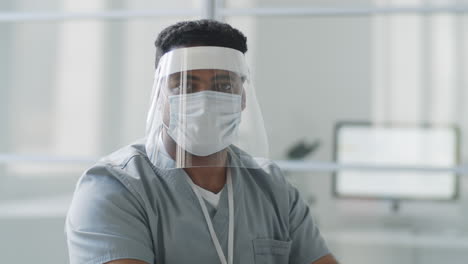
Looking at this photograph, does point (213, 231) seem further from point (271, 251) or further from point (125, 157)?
point (125, 157)

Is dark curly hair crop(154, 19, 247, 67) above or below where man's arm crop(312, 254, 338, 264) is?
above

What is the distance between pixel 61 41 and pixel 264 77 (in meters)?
1.00

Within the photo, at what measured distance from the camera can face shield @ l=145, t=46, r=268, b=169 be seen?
117 cm

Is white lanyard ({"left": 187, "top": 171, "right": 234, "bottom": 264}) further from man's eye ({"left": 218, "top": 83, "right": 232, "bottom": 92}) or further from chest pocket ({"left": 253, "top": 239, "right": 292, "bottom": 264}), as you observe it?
man's eye ({"left": 218, "top": 83, "right": 232, "bottom": 92})

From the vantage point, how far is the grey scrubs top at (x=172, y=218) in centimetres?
110

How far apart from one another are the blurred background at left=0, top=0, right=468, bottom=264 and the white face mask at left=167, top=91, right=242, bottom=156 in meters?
1.20

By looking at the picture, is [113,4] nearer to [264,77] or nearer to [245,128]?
[264,77]

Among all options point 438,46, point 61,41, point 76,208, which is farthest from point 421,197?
point 61,41

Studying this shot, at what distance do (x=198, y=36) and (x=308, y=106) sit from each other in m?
1.20

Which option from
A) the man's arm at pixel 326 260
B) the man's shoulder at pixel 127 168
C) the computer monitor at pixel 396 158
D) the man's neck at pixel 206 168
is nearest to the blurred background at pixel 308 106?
the computer monitor at pixel 396 158

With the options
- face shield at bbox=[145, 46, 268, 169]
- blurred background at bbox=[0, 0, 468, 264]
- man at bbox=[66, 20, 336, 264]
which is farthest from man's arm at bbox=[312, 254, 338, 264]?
blurred background at bbox=[0, 0, 468, 264]

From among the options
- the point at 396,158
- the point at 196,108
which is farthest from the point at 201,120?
the point at 396,158

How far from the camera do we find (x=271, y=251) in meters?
1.27

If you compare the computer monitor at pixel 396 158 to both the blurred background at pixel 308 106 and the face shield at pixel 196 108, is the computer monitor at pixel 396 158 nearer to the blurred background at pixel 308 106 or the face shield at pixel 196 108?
the blurred background at pixel 308 106
